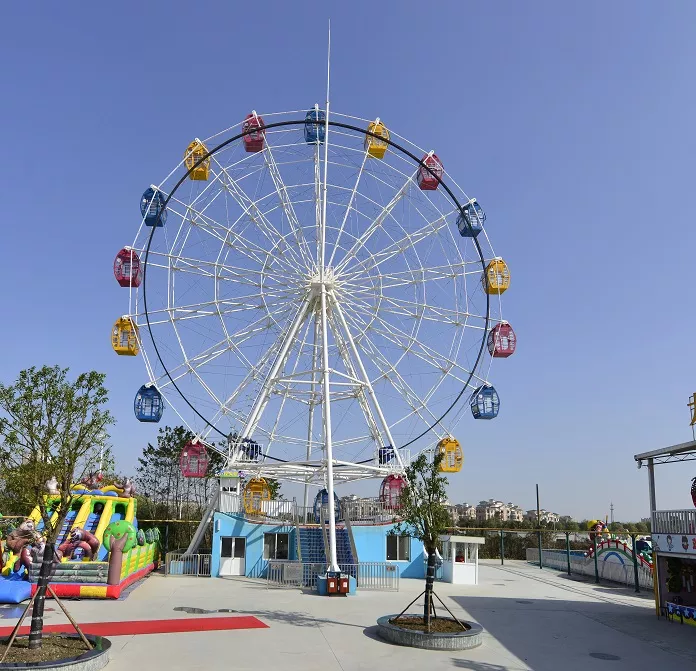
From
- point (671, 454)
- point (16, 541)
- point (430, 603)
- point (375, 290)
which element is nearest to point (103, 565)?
point (16, 541)

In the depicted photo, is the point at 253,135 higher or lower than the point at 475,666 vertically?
higher

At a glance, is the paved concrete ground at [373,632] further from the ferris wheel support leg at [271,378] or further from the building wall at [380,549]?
the ferris wheel support leg at [271,378]

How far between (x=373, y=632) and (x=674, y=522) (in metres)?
8.28

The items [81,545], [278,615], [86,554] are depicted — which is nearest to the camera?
[278,615]

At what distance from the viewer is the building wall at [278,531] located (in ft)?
83.5

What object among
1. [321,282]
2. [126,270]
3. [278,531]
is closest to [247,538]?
[278,531]

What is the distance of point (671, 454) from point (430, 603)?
7.94 metres

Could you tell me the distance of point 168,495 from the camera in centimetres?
5075

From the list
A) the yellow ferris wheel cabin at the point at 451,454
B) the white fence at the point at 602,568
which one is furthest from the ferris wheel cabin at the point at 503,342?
the white fence at the point at 602,568

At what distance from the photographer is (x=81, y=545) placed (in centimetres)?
1955

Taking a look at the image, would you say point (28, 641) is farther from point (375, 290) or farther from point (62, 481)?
point (375, 290)

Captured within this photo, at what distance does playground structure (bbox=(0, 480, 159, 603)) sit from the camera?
1756 centimetres

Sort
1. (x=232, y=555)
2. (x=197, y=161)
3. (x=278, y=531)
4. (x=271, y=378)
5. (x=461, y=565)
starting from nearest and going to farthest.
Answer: (x=271, y=378), (x=197, y=161), (x=461, y=565), (x=232, y=555), (x=278, y=531)

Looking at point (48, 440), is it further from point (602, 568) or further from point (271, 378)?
point (602, 568)
